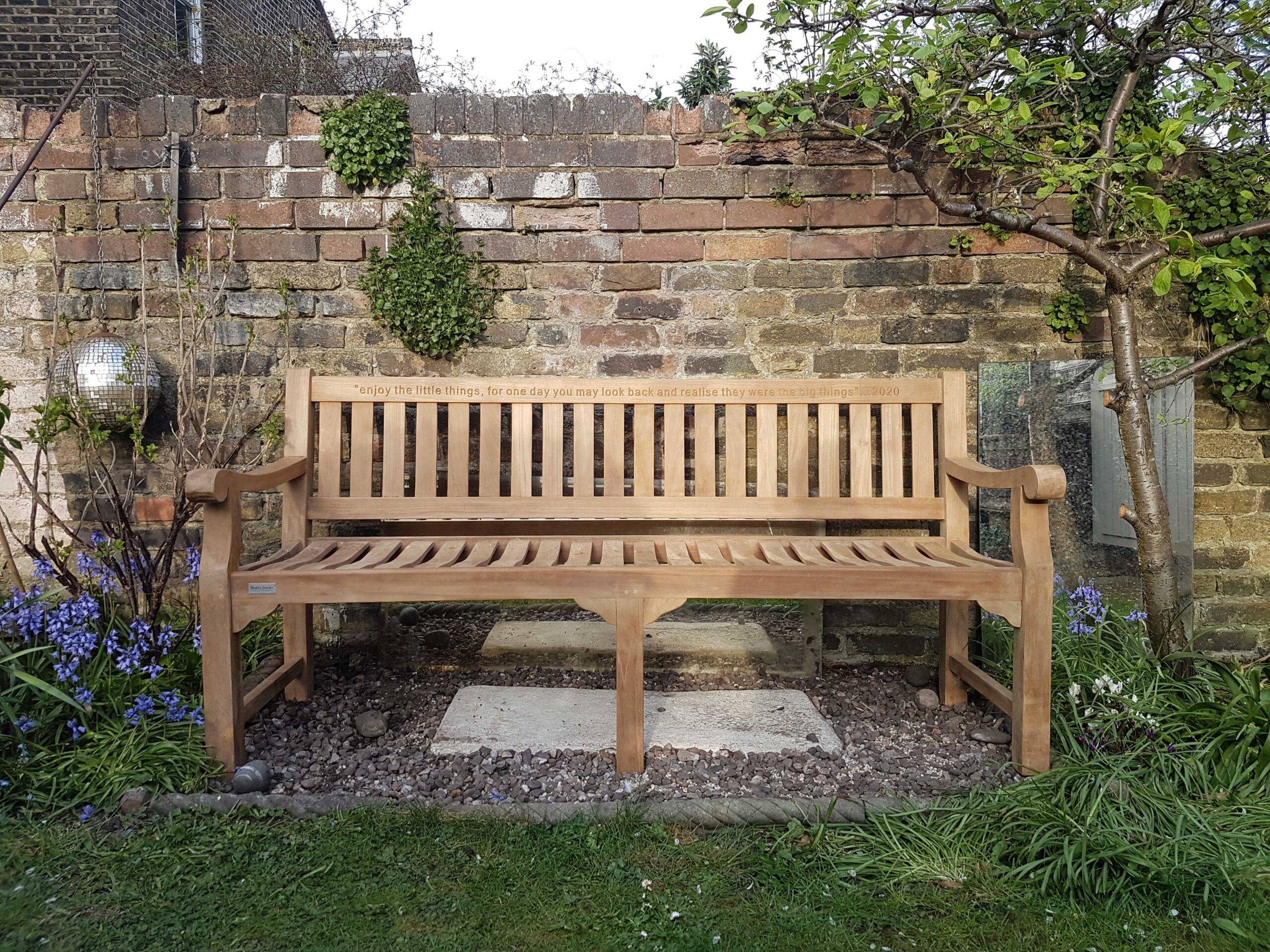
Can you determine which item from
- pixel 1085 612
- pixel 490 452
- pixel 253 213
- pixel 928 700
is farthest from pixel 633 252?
pixel 1085 612

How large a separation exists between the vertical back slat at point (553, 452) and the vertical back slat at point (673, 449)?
16.0 inches

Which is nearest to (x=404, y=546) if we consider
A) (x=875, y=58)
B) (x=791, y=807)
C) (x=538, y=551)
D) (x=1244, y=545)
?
(x=538, y=551)

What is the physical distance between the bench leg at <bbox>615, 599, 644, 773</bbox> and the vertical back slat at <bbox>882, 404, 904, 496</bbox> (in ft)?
4.04

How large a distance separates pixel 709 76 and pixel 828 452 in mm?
5121

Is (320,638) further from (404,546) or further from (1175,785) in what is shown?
(1175,785)

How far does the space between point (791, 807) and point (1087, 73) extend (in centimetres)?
312

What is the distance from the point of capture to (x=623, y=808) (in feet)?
A: 6.93

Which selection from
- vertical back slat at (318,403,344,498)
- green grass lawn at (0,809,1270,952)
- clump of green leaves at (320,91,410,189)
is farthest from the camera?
clump of green leaves at (320,91,410,189)

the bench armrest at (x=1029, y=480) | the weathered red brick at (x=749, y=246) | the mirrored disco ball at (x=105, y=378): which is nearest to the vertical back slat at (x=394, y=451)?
the mirrored disco ball at (x=105, y=378)

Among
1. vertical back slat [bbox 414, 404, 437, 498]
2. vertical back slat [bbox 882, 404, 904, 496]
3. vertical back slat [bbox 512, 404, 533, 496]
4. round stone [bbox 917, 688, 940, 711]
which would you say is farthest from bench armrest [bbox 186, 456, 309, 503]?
round stone [bbox 917, 688, 940, 711]

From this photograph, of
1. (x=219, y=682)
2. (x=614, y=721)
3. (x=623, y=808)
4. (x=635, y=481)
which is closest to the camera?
(x=623, y=808)

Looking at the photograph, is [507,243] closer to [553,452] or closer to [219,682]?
[553,452]

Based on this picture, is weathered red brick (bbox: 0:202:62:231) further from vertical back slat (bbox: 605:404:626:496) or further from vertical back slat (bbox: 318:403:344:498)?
vertical back slat (bbox: 605:404:626:496)

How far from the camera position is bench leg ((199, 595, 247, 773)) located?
2305 mm
